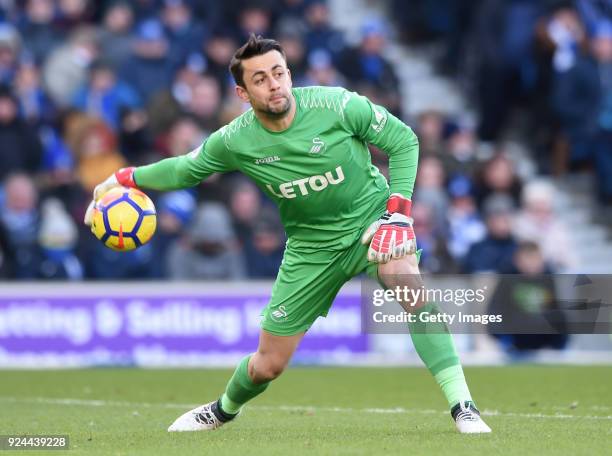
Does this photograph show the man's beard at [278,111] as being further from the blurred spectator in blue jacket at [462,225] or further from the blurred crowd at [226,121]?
the blurred spectator in blue jacket at [462,225]

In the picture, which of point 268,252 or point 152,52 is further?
point 152,52

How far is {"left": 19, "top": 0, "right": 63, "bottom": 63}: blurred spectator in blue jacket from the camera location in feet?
63.1

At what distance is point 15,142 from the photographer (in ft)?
57.3

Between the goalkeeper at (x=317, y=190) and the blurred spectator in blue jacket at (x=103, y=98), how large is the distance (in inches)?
362

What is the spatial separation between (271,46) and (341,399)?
15.0ft

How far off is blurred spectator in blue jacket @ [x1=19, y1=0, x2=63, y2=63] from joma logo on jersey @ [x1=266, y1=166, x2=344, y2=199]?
11047 mm

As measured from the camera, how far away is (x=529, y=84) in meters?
19.7

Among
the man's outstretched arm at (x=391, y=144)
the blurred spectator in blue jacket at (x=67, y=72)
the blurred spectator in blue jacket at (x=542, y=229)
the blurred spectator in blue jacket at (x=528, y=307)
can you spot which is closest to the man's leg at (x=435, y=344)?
the man's outstretched arm at (x=391, y=144)

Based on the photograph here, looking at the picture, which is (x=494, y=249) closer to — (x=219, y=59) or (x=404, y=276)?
(x=219, y=59)

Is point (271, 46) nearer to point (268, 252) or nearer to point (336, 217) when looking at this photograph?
point (336, 217)

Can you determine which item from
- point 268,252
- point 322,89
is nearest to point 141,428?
point 322,89

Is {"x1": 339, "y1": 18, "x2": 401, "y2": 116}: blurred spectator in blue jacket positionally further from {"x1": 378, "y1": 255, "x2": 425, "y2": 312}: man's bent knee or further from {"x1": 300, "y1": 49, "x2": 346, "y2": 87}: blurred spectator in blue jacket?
{"x1": 378, "y1": 255, "x2": 425, "y2": 312}: man's bent knee

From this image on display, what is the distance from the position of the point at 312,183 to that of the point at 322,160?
160 mm

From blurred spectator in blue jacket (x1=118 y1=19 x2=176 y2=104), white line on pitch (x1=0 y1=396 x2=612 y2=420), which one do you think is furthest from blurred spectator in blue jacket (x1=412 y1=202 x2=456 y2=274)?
white line on pitch (x1=0 y1=396 x2=612 y2=420)
